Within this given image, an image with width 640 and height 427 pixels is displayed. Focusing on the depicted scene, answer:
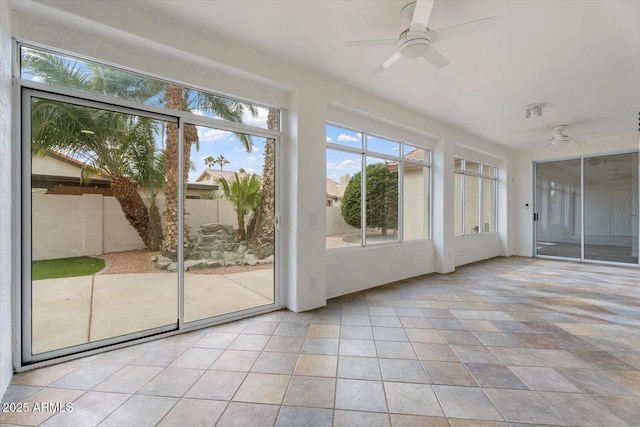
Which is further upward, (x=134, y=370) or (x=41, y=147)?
(x=41, y=147)

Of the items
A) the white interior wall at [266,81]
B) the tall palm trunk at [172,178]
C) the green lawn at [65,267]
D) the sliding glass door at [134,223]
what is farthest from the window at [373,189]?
the green lawn at [65,267]

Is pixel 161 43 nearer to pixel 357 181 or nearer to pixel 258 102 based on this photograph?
pixel 258 102

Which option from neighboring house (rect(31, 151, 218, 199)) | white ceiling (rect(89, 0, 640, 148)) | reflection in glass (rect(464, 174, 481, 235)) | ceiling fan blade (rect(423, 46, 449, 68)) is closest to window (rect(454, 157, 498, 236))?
reflection in glass (rect(464, 174, 481, 235))

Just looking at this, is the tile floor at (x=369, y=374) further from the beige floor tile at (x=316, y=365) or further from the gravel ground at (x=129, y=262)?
the gravel ground at (x=129, y=262)

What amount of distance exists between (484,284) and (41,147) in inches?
228

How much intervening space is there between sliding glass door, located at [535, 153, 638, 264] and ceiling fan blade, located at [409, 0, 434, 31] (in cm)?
719

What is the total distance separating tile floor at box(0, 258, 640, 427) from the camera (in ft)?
5.52

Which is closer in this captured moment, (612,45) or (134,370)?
(134,370)

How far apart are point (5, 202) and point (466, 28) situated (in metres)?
3.47

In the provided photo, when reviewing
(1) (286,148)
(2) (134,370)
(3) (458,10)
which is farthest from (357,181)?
(2) (134,370)

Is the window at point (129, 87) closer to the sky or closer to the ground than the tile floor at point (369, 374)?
closer to the sky

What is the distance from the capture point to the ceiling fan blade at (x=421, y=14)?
1.89 meters

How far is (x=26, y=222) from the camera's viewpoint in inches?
83.5

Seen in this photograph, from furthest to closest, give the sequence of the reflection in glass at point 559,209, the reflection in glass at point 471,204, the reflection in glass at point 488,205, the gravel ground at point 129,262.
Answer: the reflection in glass at point 488,205 < the reflection in glass at point 559,209 < the reflection in glass at point 471,204 < the gravel ground at point 129,262
